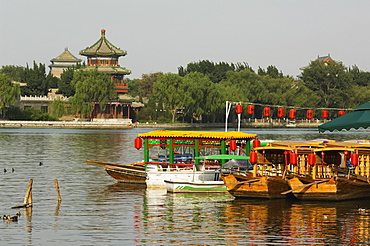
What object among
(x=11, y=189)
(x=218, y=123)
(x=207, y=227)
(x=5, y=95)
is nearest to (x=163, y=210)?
(x=207, y=227)

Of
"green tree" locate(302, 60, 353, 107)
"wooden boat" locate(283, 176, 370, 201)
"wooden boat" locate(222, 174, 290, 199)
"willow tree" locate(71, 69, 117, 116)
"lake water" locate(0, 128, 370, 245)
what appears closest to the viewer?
"lake water" locate(0, 128, 370, 245)

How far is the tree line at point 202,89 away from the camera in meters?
116

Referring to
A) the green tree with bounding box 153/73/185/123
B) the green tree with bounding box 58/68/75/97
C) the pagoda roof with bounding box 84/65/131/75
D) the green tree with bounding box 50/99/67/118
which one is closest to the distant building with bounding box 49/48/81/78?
the green tree with bounding box 58/68/75/97

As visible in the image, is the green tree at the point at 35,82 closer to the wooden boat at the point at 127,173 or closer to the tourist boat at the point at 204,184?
the wooden boat at the point at 127,173

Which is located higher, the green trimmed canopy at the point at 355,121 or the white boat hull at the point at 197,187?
the green trimmed canopy at the point at 355,121

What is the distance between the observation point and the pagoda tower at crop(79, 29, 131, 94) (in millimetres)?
125562

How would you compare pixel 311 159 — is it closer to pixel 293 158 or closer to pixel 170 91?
pixel 293 158

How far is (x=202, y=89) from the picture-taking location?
11962 cm

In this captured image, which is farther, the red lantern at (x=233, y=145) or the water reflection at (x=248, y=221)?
the red lantern at (x=233, y=145)

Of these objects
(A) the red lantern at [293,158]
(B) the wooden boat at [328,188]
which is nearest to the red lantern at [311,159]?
(A) the red lantern at [293,158]

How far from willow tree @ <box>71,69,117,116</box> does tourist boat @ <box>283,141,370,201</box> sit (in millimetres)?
87027

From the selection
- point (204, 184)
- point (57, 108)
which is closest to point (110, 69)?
point (57, 108)

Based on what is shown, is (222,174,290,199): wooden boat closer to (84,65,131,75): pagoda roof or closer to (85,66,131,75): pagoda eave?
(84,65,131,75): pagoda roof

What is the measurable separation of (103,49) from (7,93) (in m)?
22.9
